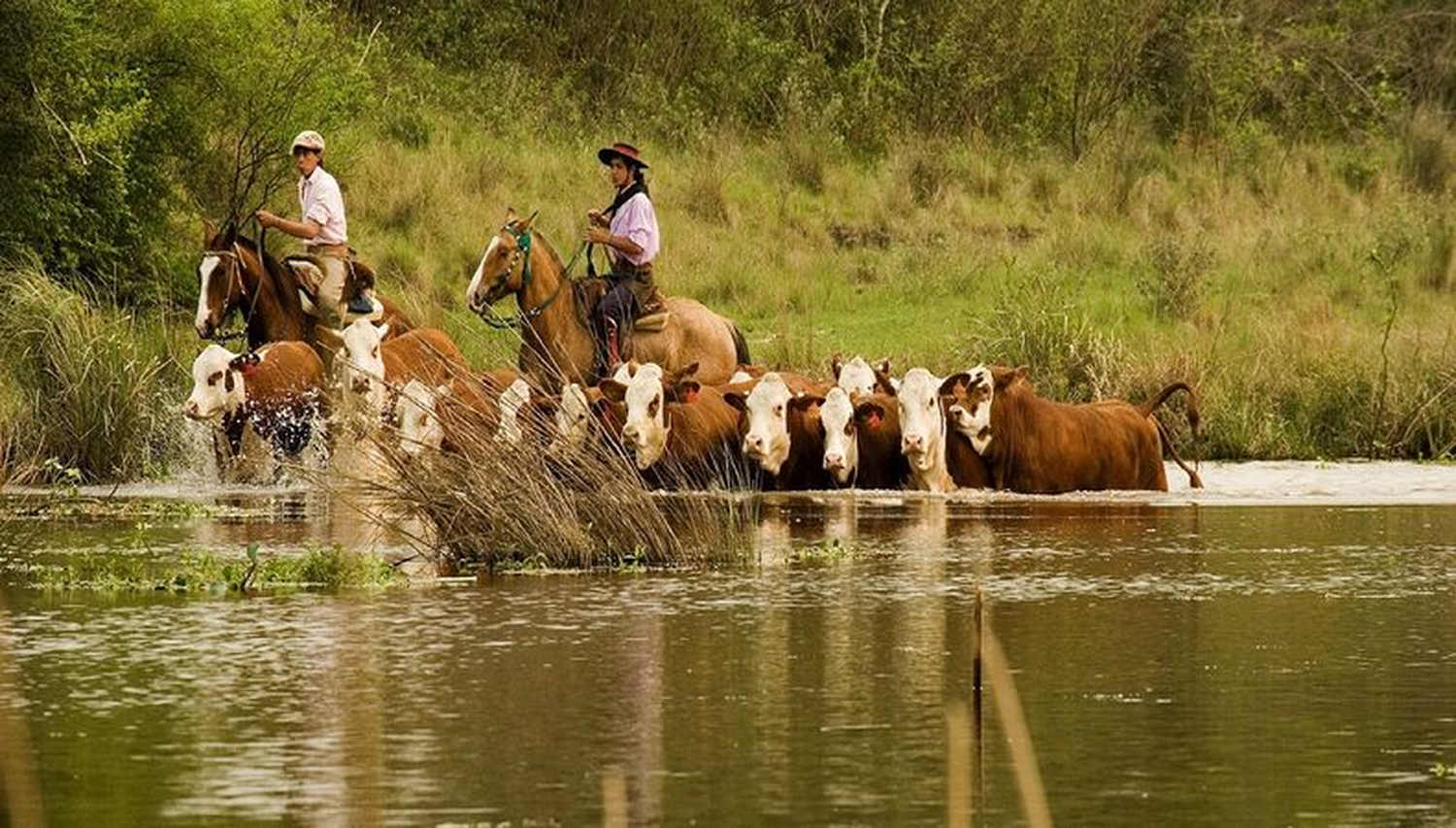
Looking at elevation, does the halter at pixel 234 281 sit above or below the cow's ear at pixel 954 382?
above

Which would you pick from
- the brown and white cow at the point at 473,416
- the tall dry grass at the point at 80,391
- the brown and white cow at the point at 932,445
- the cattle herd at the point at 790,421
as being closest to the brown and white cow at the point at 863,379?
the cattle herd at the point at 790,421

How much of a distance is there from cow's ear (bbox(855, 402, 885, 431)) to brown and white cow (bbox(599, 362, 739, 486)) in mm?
873

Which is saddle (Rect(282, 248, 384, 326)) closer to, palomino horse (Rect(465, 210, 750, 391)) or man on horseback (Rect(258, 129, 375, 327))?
man on horseback (Rect(258, 129, 375, 327))

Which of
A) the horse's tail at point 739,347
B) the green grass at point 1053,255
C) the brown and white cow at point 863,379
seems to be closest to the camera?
the brown and white cow at point 863,379

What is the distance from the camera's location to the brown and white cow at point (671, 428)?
23031 mm

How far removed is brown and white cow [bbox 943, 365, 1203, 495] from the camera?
2358 cm

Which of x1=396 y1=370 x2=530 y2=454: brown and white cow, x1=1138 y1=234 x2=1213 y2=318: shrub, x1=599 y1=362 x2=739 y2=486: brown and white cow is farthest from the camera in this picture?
x1=1138 y1=234 x2=1213 y2=318: shrub

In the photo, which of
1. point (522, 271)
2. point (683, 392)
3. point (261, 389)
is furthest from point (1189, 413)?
point (261, 389)

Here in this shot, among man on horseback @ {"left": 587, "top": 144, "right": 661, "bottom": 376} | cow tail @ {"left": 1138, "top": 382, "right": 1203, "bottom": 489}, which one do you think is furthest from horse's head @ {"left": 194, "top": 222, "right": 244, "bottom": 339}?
cow tail @ {"left": 1138, "top": 382, "right": 1203, "bottom": 489}

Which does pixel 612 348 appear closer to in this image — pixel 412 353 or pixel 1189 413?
pixel 412 353

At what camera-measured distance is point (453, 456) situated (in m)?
18.3

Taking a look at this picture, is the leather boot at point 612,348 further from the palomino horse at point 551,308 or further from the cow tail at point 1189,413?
the cow tail at point 1189,413

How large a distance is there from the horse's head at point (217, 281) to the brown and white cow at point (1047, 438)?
5.10 m

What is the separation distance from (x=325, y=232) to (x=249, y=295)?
740 mm
